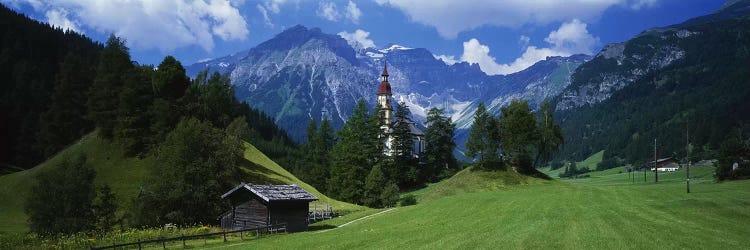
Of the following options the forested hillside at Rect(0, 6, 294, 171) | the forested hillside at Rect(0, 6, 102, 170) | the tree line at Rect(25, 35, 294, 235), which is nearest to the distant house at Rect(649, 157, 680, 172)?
the forested hillside at Rect(0, 6, 294, 171)

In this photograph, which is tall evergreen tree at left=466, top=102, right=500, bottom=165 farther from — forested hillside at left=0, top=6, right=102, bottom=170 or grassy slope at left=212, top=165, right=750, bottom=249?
forested hillside at left=0, top=6, right=102, bottom=170

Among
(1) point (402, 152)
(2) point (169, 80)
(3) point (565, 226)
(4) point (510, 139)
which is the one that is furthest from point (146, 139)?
(3) point (565, 226)

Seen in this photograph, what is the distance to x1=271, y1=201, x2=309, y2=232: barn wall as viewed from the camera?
176ft

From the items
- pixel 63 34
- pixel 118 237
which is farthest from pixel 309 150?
pixel 63 34

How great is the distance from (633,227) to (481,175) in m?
51.7

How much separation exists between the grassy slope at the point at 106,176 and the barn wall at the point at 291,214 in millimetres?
18001

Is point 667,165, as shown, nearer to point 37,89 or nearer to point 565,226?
point 565,226

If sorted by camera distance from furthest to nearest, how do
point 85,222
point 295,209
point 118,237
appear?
point 295,209 → point 85,222 → point 118,237

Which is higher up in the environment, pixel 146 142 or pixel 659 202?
pixel 146 142

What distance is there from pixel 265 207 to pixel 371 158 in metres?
47.8

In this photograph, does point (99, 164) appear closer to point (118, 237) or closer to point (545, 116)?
point (118, 237)

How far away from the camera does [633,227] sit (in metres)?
34.5

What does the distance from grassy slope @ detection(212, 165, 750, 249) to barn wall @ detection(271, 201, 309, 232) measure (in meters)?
9.50

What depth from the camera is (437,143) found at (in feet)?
379
